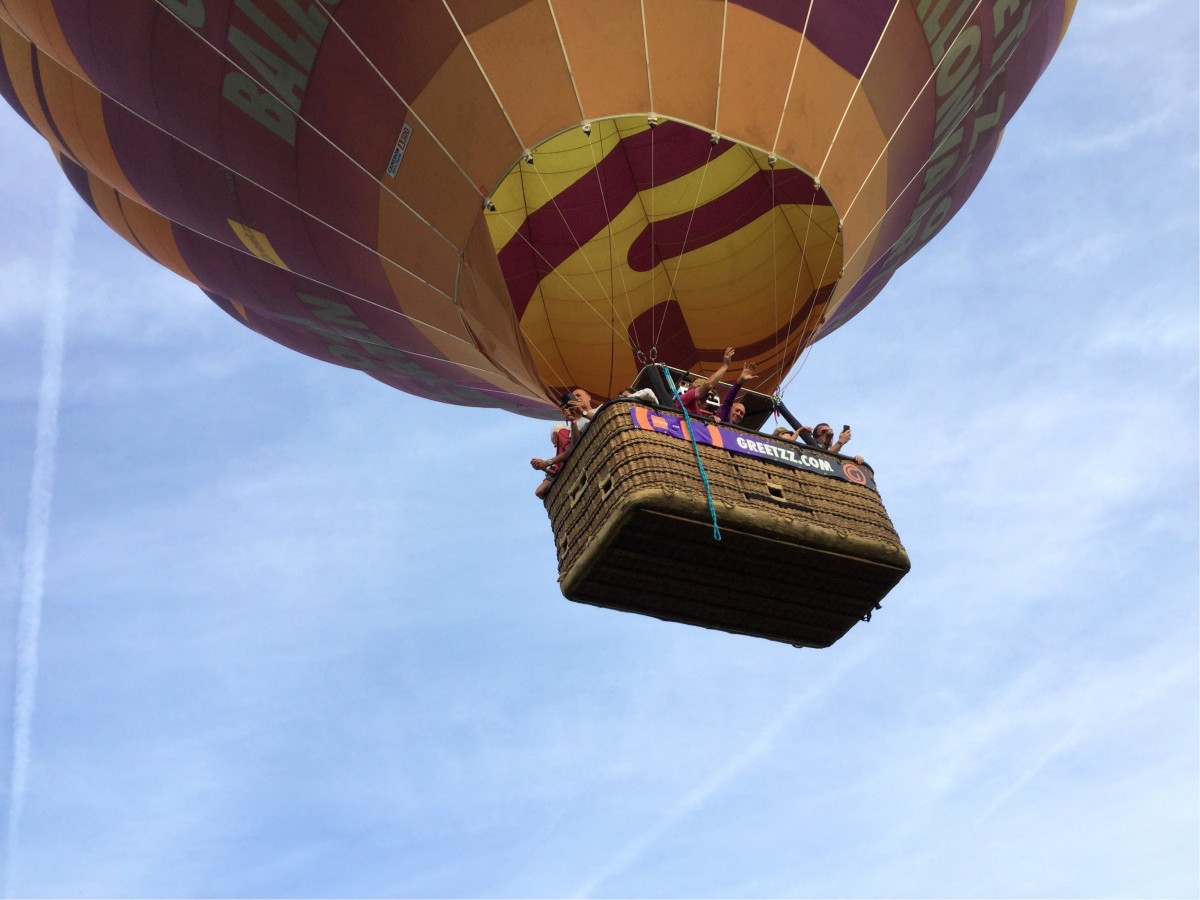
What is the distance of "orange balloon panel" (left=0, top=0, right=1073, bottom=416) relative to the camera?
7.71m

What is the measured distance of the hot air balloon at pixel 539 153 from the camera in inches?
304

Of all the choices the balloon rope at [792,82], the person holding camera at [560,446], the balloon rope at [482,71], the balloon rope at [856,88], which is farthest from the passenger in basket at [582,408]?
the balloon rope at [856,88]

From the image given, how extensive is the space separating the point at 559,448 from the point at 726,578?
1157 mm

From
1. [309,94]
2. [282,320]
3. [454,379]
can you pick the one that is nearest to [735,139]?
[309,94]

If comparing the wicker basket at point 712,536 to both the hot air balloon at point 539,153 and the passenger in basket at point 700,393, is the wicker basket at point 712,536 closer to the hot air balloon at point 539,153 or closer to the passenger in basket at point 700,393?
the passenger in basket at point 700,393

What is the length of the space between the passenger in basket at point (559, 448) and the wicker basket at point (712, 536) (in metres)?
0.09

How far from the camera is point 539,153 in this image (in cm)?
823

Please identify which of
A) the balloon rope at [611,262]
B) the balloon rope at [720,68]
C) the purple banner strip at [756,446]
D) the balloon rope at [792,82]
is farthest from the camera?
the balloon rope at [611,262]

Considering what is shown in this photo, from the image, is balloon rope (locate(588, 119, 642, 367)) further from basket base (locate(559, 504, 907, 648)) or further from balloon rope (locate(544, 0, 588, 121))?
basket base (locate(559, 504, 907, 648))

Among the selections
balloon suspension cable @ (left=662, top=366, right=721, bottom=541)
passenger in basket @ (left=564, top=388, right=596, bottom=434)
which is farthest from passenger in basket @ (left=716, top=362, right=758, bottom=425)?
passenger in basket @ (left=564, top=388, right=596, bottom=434)

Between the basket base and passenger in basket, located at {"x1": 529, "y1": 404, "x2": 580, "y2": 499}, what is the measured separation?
612 mm

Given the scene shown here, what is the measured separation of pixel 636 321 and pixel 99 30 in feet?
11.8

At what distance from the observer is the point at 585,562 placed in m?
6.98

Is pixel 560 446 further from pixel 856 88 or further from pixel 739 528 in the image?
pixel 856 88
